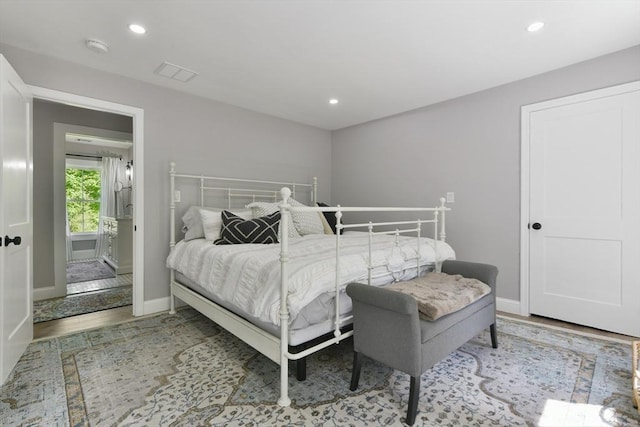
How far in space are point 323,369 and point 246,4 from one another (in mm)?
2323

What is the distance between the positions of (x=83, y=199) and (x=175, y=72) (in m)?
5.33

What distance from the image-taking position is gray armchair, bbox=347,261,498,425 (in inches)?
60.3

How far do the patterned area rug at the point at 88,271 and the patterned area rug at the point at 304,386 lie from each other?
2.53 metres

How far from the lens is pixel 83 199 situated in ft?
21.6

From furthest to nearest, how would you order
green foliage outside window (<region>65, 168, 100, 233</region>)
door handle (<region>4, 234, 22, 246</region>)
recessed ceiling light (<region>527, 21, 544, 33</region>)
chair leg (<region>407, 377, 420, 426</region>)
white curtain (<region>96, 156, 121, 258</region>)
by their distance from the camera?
green foliage outside window (<region>65, 168, 100, 233</region>) < white curtain (<region>96, 156, 121, 258</region>) < recessed ceiling light (<region>527, 21, 544, 33</region>) < door handle (<region>4, 234, 22, 246</region>) < chair leg (<region>407, 377, 420, 426</region>)

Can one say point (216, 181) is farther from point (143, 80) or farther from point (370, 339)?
point (370, 339)

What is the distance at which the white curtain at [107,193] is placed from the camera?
6047 mm

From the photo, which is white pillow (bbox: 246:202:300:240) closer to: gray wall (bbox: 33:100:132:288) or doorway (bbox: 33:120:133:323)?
doorway (bbox: 33:120:133:323)

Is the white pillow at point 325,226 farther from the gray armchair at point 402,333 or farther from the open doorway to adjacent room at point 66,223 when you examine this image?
the open doorway to adjacent room at point 66,223

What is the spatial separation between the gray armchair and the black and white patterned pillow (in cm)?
120

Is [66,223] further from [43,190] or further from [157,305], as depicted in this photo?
[157,305]

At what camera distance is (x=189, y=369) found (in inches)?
80.6

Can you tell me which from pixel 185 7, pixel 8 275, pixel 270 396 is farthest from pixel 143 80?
pixel 270 396

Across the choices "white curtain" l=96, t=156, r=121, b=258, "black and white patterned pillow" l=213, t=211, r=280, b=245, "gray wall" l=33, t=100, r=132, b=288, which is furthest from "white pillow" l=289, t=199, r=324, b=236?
"white curtain" l=96, t=156, r=121, b=258
